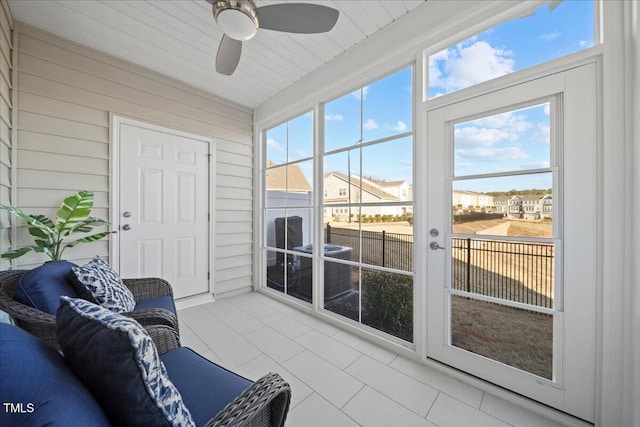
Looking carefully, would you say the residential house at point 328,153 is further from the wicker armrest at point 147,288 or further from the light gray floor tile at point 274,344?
the wicker armrest at point 147,288

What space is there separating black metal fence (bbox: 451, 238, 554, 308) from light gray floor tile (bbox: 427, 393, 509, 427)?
0.70 meters

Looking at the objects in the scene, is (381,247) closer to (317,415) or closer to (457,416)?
(457,416)

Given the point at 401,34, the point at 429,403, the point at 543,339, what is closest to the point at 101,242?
the point at 429,403

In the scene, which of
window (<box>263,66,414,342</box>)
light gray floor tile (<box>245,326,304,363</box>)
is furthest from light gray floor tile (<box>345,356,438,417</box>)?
light gray floor tile (<box>245,326,304,363</box>)

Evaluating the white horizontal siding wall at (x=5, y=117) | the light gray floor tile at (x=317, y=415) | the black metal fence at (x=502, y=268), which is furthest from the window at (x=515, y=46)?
the white horizontal siding wall at (x=5, y=117)

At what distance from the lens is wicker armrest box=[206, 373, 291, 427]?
0.79 meters

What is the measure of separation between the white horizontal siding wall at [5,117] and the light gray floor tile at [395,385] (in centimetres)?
281

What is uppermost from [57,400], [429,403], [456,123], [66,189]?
[456,123]

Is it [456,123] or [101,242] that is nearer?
[456,123]

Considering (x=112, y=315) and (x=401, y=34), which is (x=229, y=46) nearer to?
(x=401, y=34)

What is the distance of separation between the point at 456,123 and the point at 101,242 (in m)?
3.43

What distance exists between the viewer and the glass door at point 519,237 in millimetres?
1406

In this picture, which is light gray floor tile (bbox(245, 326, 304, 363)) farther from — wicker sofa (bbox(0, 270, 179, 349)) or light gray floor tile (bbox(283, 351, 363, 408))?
wicker sofa (bbox(0, 270, 179, 349))

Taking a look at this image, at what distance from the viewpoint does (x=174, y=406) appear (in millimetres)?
720
